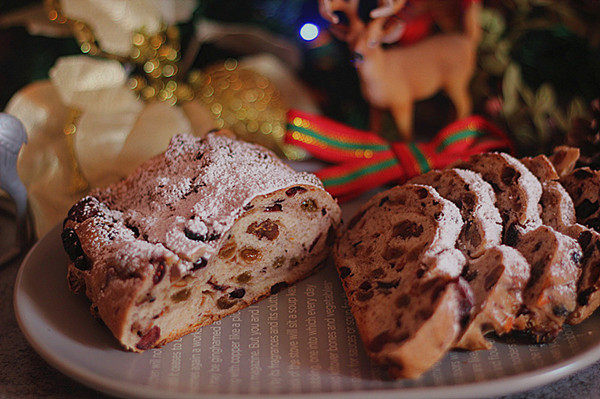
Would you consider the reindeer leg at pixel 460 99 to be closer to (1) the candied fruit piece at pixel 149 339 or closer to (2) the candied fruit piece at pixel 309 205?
(2) the candied fruit piece at pixel 309 205

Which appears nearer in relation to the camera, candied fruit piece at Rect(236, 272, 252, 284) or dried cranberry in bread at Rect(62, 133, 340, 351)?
dried cranberry in bread at Rect(62, 133, 340, 351)

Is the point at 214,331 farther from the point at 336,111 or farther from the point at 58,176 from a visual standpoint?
the point at 336,111

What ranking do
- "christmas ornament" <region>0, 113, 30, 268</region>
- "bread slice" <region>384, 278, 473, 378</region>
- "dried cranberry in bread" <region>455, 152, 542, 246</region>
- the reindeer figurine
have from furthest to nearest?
the reindeer figurine
"christmas ornament" <region>0, 113, 30, 268</region>
"dried cranberry in bread" <region>455, 152, 542, 246</region>
"bread slice" <region>384, 278, 473, 378</region>

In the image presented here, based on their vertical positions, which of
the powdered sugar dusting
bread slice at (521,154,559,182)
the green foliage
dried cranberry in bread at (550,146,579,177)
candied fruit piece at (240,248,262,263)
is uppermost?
the powdered sugar dusting

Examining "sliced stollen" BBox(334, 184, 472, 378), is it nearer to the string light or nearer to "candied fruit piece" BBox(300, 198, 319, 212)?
"candied fruit piece" BBox(300, 198, 319, 212)

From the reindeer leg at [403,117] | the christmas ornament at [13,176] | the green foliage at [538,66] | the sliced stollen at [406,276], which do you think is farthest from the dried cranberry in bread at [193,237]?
the green foliage at [538,66]

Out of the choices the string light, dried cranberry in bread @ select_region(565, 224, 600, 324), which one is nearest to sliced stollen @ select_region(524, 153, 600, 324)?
dried cranberry in bread @ select_region(565, 224, 600, 324)

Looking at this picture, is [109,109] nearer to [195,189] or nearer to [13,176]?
[13,176]

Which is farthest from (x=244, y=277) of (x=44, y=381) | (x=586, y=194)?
(x=586, y=194)
